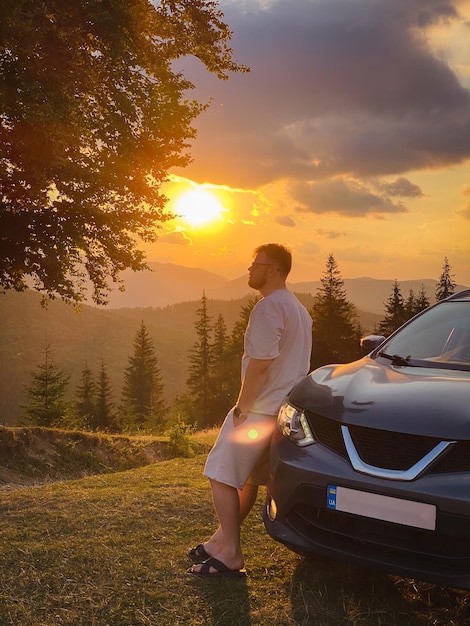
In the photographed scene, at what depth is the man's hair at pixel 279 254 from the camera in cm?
413

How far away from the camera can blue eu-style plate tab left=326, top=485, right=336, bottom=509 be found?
304 cm

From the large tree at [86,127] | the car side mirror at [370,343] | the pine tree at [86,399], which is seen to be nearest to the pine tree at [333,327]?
the pine tree at [86,399]

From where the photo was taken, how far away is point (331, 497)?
3.05 m

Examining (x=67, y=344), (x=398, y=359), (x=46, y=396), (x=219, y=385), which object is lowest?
(x=219, y=385)

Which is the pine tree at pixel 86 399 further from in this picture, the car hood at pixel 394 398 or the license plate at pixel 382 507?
the license plate at pixel 382 507

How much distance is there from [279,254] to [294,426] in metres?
1.31

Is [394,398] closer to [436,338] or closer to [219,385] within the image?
[436,338]

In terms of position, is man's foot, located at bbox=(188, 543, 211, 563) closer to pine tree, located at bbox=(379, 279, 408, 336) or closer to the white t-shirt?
the white t-shirt

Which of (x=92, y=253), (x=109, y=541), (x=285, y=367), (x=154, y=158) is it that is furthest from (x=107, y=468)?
(x=285, y=367)

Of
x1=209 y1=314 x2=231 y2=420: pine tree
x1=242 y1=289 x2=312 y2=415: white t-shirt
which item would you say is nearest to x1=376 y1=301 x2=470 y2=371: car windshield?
x1=242 y1=289 x2=312 y2=415: white t-shirt

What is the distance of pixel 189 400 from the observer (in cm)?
6322

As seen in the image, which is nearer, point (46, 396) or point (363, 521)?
point (363, 521)

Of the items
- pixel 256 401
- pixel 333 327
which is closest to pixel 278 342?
pixel 256 401

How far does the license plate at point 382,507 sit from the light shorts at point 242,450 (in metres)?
0.90
